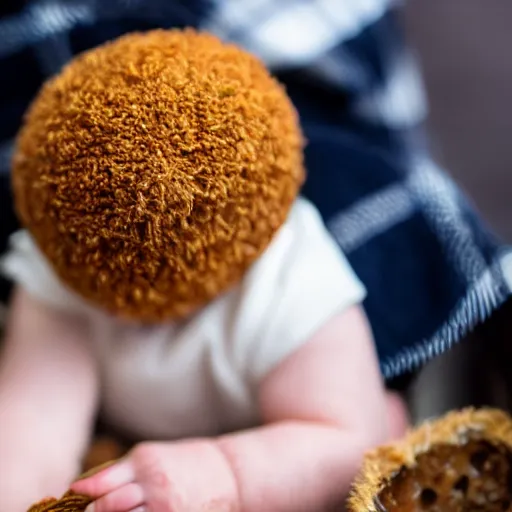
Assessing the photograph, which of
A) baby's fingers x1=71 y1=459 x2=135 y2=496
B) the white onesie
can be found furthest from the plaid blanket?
baby's fingers x1=71 y1=459 x2=135 y2=496

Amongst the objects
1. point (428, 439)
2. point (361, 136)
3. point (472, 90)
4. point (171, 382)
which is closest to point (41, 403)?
point (171, 382)

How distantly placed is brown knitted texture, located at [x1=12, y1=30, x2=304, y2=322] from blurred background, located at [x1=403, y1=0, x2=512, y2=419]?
1.24 feet

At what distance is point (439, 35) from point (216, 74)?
0.52 m

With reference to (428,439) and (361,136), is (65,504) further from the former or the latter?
(361,136)

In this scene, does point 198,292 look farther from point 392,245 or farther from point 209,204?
point 392,245

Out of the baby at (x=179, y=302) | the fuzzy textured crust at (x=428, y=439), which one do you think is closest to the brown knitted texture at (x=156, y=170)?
the baby at (x=179, y=302)

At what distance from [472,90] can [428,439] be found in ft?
1.61

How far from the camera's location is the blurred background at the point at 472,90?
72cm

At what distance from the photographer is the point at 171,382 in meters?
0.44

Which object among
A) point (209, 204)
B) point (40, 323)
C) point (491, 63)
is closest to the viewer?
point (209, 204)

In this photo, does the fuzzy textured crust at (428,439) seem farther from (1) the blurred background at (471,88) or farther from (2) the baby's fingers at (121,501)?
(1) the blurred background at (471,88)

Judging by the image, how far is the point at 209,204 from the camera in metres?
0.34

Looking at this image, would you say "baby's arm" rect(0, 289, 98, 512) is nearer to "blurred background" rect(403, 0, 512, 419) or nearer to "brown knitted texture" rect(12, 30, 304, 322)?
"brown knitted texture" rect(12, 30, 304, 322)

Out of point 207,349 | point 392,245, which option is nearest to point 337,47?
point 392,245
